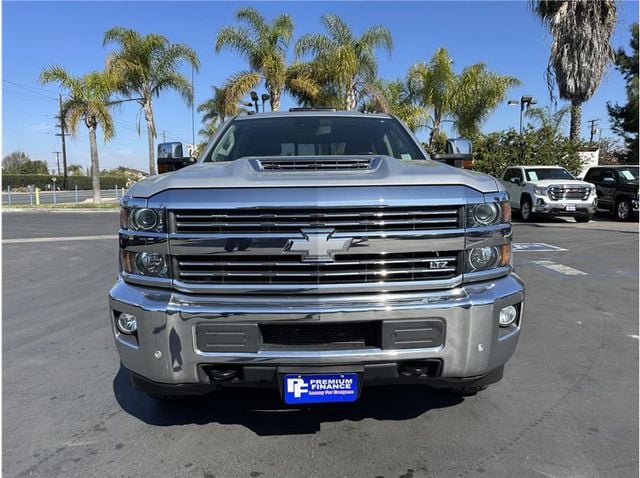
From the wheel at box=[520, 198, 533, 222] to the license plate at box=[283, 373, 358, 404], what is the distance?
15399mm

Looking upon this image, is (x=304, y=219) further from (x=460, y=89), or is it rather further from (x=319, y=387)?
(x=460, y=89)

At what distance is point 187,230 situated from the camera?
2668 millimetres

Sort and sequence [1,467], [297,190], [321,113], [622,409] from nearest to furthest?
[297,190] < [1,467] < [622,409] < [321,113]

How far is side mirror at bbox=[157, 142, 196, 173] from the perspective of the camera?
13.5ft

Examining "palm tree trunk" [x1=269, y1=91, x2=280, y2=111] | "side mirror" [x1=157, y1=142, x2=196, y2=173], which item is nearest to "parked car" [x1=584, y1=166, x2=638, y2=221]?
"palm tree trunk" [x1=269, y1=91, x2=280, y2=111]

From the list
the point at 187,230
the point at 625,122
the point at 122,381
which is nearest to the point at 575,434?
the point at 187,230

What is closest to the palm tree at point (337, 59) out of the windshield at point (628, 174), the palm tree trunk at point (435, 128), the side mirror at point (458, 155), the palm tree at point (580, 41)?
the palm tree trunk at point (435, 128)

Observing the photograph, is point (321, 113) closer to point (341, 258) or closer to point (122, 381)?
point (341, 258)

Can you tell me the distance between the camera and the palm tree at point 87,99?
2275cm

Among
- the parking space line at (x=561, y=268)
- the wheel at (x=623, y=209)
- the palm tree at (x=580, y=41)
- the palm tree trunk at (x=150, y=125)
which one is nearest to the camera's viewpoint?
the parking space line at (x=561, y=268)

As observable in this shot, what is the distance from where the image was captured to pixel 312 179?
2678 mm

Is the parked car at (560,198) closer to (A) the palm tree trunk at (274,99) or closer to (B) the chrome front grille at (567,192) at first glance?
(B) the chrome front grille at (567,192)

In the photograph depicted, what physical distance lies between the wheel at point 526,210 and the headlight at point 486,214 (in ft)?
48.6

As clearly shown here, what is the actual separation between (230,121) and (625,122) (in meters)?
39.1
